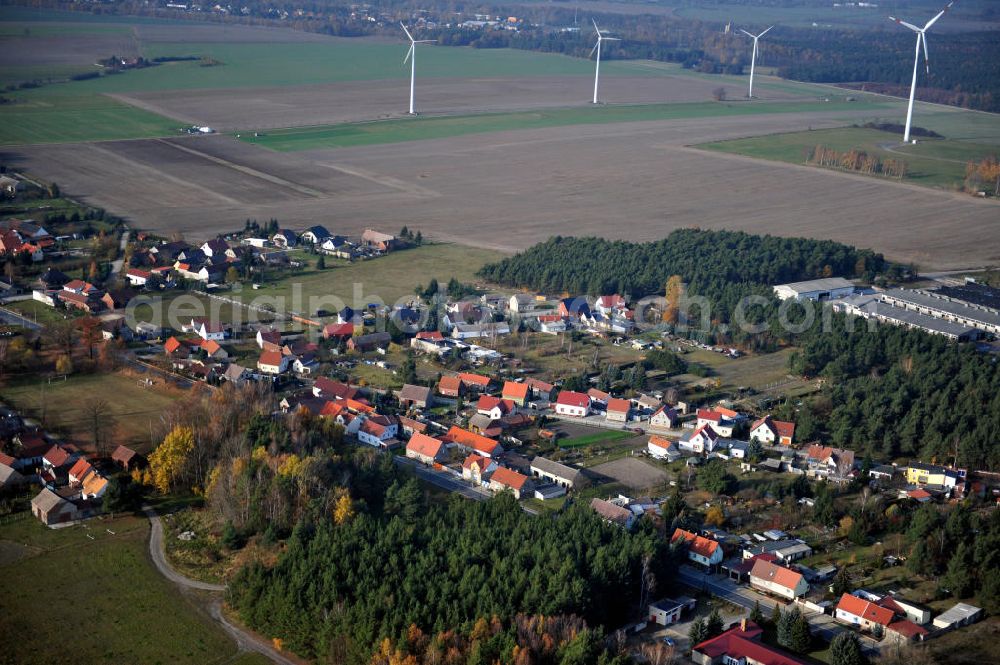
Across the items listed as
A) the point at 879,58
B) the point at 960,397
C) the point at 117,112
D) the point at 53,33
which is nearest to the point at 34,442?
the point at 960,397

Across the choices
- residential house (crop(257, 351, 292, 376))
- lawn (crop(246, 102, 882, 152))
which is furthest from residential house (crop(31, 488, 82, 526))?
lawn (crop(246, 102, 882, 152))

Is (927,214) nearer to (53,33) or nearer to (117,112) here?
(117,112)

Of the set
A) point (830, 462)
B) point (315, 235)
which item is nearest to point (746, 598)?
point (830, 462)

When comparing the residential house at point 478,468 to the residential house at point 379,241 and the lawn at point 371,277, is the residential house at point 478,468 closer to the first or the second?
the lawn at point 371,277

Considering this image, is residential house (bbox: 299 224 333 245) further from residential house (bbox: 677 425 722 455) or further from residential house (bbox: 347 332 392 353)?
residential house (bbox: 677 425 722 455)

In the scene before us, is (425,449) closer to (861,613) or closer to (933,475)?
(861,613)

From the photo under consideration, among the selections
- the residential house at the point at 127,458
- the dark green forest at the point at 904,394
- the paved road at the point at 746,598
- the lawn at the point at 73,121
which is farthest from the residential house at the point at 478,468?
the lawn at the point at 73,121
